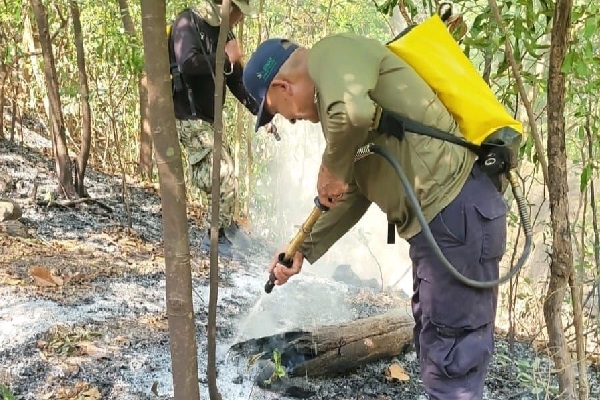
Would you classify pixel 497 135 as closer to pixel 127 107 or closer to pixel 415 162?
pixel 415 162

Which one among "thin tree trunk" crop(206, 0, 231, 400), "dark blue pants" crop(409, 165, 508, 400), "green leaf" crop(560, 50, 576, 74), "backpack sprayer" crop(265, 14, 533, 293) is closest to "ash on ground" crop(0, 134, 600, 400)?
"dark blue pants" crop(409, 165, 508, 400)

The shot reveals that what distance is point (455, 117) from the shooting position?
6.62ft

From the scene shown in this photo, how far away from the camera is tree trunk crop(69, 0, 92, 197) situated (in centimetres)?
495

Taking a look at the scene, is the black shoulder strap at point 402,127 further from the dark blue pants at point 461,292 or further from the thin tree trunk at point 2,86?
the thin tree trunk at point 2,86

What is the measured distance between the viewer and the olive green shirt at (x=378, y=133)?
5.71 feet

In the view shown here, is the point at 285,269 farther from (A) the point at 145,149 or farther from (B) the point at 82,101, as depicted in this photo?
(A) the point at 145,149

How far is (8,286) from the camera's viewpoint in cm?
359

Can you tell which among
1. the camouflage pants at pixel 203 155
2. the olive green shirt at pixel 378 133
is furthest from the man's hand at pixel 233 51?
the olive green shirt at pixel 378 133

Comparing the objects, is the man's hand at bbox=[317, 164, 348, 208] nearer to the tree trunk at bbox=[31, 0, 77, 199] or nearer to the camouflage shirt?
the camouflage shirt

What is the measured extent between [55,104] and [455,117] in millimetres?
4015

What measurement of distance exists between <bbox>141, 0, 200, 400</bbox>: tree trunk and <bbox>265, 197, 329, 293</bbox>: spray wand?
1.97 ft

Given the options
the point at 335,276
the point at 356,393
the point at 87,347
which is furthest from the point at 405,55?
the point at 335,276

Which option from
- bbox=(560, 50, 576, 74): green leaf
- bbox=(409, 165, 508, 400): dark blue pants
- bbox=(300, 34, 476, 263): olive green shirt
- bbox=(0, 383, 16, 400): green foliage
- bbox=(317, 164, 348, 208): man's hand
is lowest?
bbox=(0, 383, 16, 400): green foliage

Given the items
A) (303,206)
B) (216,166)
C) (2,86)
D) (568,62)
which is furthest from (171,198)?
(303,206)
